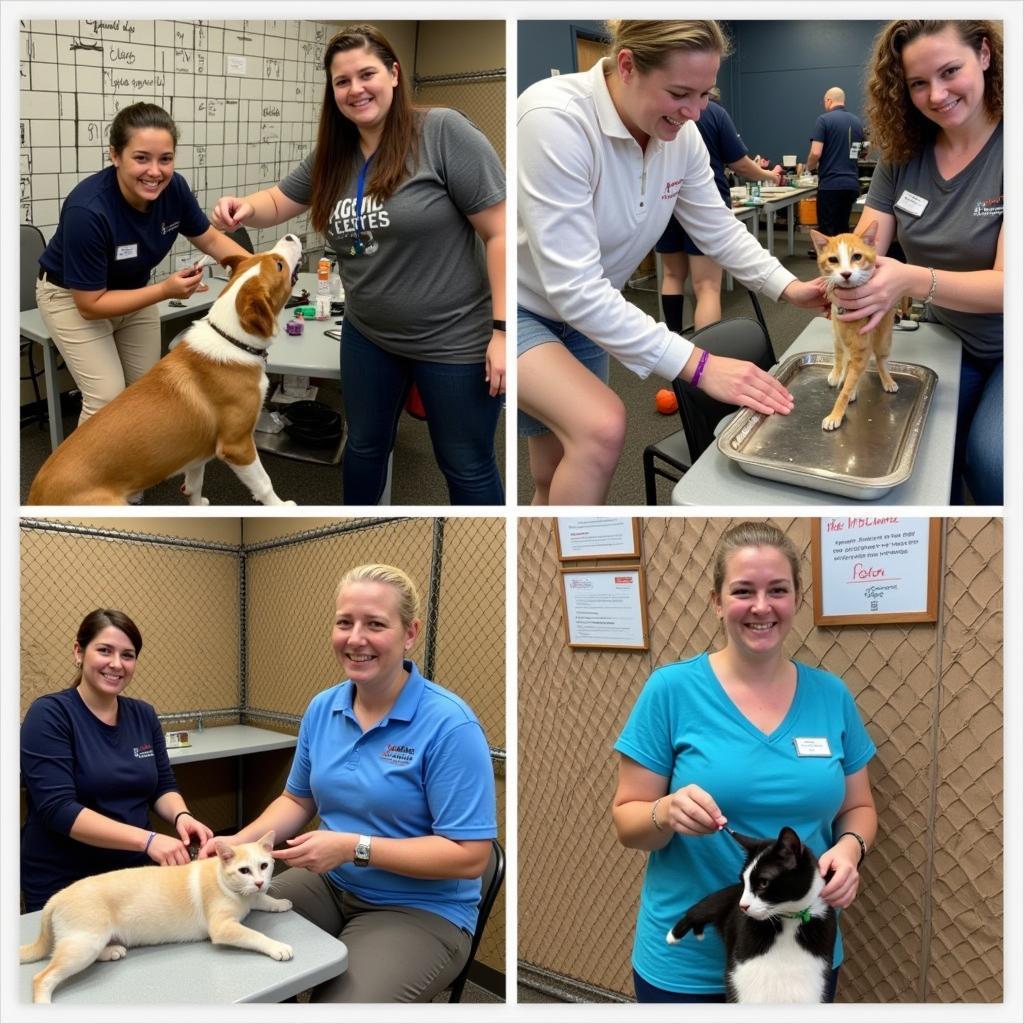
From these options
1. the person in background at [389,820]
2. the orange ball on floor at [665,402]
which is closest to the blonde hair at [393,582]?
the person in background at [389,820]

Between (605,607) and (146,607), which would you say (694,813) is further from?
(146,607)

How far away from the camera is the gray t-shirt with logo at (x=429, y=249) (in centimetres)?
192

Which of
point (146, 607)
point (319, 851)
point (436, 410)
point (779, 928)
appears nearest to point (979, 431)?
point (779, 928)

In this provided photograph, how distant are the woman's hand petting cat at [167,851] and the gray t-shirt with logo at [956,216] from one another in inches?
89.4

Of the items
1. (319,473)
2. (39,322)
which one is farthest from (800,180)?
(39,322)

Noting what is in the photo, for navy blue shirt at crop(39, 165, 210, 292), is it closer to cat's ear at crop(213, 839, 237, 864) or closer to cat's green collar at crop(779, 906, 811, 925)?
cat's ear at crop(213, 839, 237, 864)

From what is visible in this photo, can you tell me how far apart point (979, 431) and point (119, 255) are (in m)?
2.38

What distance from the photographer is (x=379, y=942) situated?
4.92ft

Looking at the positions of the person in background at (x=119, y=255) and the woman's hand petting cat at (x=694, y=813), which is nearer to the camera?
the woman's hand petting cat at (x=694, y=813)

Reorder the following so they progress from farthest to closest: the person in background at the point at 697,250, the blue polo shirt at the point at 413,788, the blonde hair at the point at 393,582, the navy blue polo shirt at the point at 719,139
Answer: the navy blue polo shirt at the point at 719,139 < the person in background at the point at 697,250 < the blonde hair at the point at 393,582 < the blue polo shirt at the point at 413,788

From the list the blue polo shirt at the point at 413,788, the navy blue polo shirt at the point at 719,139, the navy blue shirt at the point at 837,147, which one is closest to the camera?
the blue polo shirt at the point at 413,788

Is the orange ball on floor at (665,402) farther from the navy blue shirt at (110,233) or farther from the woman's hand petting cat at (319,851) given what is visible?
the woman's hand petting cat at (319,851)

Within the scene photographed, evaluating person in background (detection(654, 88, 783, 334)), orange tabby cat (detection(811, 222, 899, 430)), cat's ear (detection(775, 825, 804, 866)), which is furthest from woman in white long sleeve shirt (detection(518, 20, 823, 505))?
person in background (detection(654, 88, 783, 334))

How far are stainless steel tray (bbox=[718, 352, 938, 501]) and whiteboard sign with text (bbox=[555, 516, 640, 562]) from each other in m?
0.56
